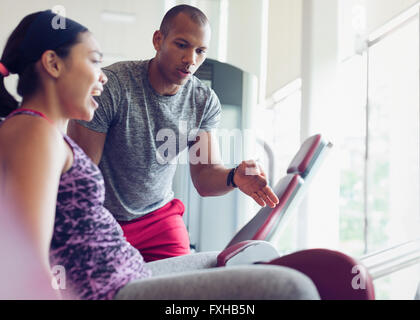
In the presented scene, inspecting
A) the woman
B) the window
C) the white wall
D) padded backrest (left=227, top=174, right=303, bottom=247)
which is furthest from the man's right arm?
the window

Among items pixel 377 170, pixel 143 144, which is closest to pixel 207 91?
pixel 143 144

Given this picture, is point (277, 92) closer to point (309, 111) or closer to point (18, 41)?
point (309, 111)

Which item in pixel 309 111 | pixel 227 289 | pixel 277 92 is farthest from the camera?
pixel 277 92

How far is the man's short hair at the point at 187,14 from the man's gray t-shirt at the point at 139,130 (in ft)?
0.30

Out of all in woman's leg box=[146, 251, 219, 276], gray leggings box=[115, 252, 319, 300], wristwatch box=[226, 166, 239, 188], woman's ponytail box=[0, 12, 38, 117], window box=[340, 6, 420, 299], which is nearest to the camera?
gray leggings box=[115, 252, 319, 300]

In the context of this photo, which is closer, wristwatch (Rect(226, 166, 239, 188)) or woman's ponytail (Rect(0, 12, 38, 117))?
woman's ponytail (Rect(0, 12, 38, 117))

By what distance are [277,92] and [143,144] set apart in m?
1.58

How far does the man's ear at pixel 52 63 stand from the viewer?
0.52 m

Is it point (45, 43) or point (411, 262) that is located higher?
point (45, 43)

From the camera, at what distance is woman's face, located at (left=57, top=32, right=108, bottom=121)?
0.53m

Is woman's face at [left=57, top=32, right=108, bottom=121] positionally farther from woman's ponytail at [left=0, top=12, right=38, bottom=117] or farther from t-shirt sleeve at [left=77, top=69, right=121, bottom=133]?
t-shirt sleeve at [left=77, top=69, right=121, bottom=133]

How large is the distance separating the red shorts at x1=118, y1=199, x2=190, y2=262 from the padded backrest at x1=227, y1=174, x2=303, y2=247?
0.73 ft
